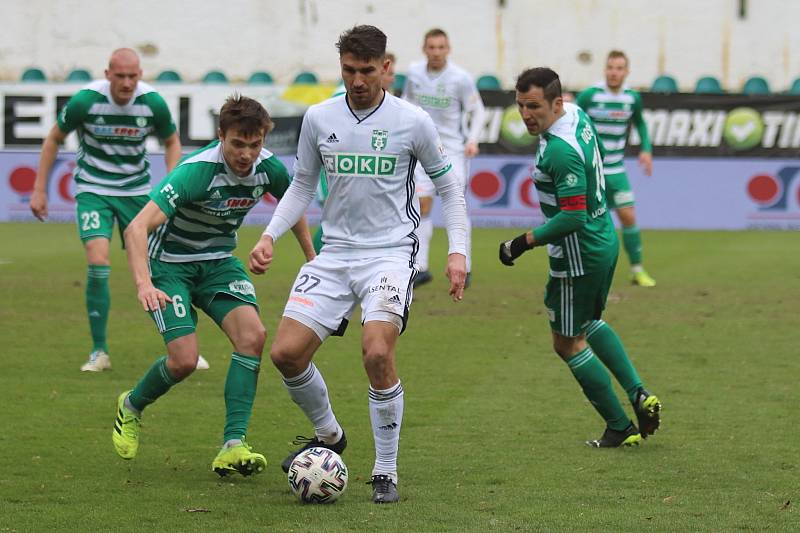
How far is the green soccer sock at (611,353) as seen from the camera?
6.88m

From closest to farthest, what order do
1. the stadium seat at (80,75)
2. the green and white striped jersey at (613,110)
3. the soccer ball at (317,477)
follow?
the soccer ball at (317,477) → the green and white striped jersey at (613,110) → the stadium seat at (80,75)

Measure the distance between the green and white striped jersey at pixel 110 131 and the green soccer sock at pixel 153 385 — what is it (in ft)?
9.69

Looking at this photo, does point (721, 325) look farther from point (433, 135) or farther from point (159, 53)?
point (159, 53)

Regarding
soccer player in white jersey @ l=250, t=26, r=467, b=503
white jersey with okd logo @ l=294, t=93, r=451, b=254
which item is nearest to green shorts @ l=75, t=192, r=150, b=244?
soccer player in white jersey @ l=250, t=26, r=467, b=503

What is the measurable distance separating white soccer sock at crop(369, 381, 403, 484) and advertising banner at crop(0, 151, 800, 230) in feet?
48.4

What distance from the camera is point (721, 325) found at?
1093 centimetres

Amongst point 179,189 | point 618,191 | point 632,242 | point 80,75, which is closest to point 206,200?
point 179,189

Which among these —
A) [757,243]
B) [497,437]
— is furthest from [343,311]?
[757,243]

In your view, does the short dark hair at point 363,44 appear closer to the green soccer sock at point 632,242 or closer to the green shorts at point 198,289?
the green shorts at point 198,289

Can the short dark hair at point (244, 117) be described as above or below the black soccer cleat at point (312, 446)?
above

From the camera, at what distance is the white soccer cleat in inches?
349

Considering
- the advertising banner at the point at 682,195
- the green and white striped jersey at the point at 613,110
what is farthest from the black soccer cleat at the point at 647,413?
the advertising banner at the point at 682,195

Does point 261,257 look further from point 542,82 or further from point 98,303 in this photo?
point 98,303

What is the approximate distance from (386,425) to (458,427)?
A: 60.8 inches
